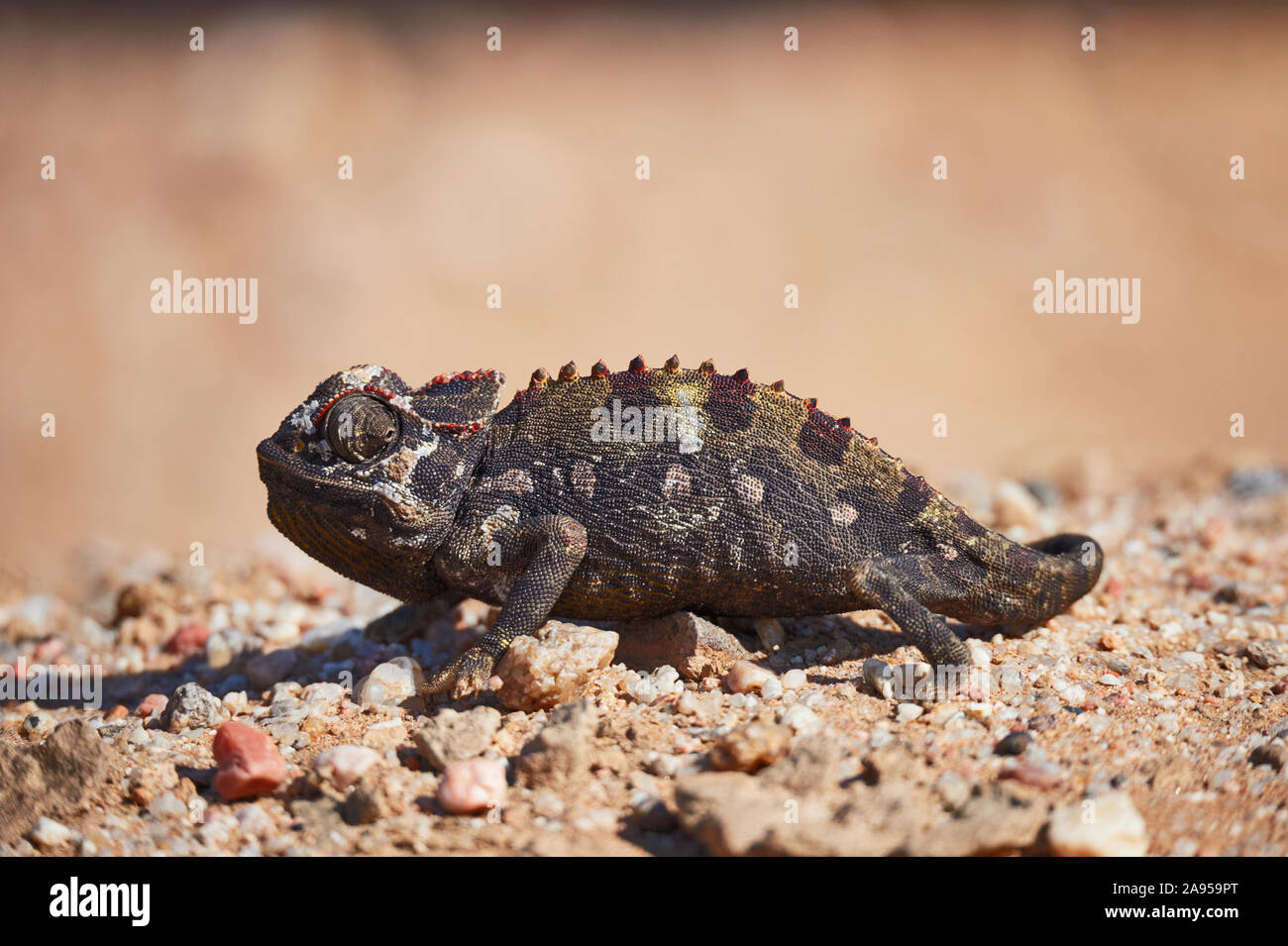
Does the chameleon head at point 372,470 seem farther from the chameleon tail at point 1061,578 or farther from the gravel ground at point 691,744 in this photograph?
the chameleon tail at point 1061,578

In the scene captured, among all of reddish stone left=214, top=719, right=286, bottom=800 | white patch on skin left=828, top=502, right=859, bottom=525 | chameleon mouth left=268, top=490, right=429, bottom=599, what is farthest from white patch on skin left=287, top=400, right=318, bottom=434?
white patch on skin left=828, top=502, right=859, bottom=525

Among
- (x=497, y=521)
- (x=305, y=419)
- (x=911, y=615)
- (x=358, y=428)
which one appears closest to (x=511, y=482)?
(x=497, y=521)

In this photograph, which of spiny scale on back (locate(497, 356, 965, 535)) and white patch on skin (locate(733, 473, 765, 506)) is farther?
spiny scale on back (locate(497, 356, 965, 535))

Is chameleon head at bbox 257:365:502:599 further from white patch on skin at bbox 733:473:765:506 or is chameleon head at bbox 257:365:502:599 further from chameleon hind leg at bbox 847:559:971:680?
chameleon hind leg at bbox 847:559:971:680

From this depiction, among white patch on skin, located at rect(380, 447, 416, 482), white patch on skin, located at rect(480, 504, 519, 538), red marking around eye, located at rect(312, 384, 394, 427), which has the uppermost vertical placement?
red marking around eye, located at rect(312, 384, 394, 427)

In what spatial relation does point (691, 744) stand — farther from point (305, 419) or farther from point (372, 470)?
point (305, 419)

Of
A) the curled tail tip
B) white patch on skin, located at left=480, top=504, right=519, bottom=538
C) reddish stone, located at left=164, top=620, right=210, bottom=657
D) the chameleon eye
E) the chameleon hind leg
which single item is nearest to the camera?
the chameleon hind leg

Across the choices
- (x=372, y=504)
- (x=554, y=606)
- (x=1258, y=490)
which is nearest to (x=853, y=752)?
(x=554, y=606)
